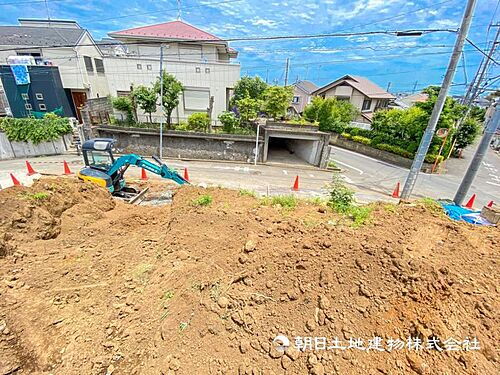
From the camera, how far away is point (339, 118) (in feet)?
86.0

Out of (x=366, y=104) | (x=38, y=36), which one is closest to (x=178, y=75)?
(x=38, y=36)

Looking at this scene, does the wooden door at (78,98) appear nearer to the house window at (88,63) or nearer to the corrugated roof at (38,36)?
the house window at (88,63)

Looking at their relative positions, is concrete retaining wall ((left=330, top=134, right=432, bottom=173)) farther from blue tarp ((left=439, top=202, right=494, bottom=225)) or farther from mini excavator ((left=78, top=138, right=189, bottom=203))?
mini excavator ((left=78, top=138, right=189, bottom=203))

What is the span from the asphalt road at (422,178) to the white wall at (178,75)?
12270 millimetres

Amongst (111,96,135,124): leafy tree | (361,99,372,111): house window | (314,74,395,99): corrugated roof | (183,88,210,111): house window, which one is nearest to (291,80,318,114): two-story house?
(314,74,395,99): corrugated roof

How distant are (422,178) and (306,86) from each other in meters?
29.8

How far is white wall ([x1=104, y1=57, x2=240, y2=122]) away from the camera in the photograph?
19203 millimetres

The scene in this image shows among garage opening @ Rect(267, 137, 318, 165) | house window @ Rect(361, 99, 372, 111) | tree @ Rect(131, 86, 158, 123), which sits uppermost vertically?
house window @ Rect(361, 99, 372, 111)

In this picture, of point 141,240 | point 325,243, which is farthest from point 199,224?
point 325,243

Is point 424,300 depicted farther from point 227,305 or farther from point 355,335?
point 227,305

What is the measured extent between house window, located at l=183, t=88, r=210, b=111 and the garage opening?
24.6 feet

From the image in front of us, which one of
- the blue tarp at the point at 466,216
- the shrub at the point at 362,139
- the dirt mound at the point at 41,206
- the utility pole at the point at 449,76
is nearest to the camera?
the dirt mound at the point at 41,206

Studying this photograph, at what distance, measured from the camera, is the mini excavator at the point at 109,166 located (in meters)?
8.60

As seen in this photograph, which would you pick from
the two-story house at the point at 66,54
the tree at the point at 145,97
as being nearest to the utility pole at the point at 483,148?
the tree at the point at 145,97
